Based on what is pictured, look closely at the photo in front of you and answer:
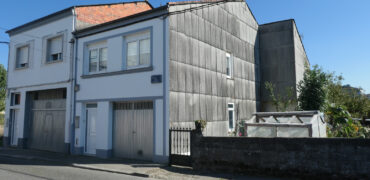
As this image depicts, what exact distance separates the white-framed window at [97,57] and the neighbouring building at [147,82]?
0.15 feet

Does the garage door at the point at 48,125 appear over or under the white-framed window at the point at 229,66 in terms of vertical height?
under

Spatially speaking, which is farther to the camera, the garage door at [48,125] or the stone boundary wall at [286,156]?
the garage door at [48,125]

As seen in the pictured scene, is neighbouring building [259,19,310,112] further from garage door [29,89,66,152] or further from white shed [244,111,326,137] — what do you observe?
garage door [29,89,66,152]

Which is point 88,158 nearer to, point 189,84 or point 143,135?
point 143,135

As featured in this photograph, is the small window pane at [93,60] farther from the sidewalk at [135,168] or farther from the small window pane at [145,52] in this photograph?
the sidewalk at [135,168]

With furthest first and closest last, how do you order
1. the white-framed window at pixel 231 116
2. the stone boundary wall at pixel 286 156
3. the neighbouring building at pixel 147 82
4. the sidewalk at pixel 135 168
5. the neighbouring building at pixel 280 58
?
1. the neighbouring building at pixel 280 58
2. the white-framed window at pixel 231 116
3. the neighbouring building at pixel 147 82
4. the sidewalk at pixel 135 168
5. the stone boundary wall at pixel 286 156

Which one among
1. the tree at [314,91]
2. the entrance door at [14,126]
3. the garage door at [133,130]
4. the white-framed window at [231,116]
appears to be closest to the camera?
the garage door at [133,130]

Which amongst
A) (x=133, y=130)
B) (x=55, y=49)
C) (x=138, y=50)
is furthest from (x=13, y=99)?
(x=138, y=50)

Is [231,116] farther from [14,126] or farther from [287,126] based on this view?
[14,126]

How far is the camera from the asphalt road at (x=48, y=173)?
8.18m

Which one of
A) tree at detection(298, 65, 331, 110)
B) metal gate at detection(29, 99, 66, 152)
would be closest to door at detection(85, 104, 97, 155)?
metal gate at detection(29, 99, 66, 152)

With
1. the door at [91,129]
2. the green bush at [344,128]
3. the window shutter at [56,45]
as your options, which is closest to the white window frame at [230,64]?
the green bush at [344,128]

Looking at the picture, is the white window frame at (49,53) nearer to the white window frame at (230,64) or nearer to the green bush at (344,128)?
the white window frame at (230,64)

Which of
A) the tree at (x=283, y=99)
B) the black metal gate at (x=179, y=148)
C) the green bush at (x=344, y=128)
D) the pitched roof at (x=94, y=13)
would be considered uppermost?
the pitched roof at (x=94, y=13)
